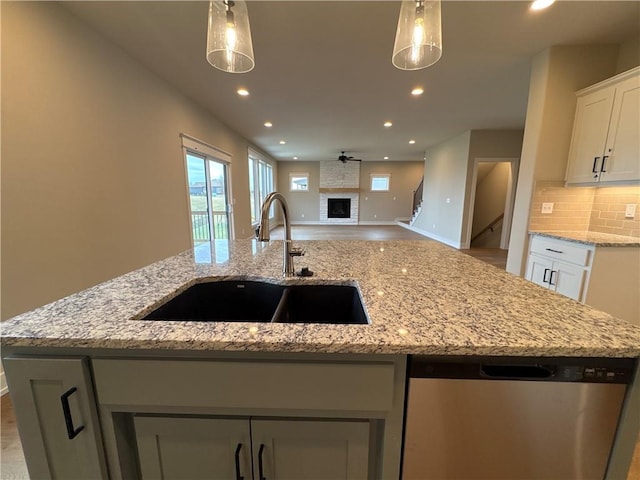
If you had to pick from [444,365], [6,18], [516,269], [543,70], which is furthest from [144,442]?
[543,70]

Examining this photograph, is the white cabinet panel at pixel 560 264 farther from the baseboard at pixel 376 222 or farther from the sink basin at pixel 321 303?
the baseboard at pixel 376 222

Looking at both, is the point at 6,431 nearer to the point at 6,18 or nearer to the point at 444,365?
the point at 444,365

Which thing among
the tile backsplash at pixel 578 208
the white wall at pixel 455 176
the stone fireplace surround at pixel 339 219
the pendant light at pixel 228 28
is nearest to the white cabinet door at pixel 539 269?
the tile backsplash at pixel 578 208

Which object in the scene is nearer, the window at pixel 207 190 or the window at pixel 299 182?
the window at pixel 207 190

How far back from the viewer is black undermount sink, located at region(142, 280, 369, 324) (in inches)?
46.8

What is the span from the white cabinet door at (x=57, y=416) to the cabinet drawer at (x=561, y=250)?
313cm

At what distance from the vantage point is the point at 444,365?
Result: 69cm

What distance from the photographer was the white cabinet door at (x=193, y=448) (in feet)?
2.49

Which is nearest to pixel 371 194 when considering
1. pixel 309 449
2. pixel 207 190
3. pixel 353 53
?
pixel 207 190

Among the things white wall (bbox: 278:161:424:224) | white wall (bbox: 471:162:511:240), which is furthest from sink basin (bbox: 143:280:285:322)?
white wall (bbox: 278:161:424:224)

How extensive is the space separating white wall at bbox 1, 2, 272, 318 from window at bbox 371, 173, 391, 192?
27.9ft

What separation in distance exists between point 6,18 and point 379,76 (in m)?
3.01

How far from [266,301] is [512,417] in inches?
39.3

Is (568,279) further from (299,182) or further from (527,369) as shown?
(299,182)
